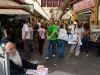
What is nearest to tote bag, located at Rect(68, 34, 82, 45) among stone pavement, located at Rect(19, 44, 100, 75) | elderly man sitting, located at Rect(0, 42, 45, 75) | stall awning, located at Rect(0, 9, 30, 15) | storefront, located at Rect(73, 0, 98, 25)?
stone pavement, located at Rect(19, 44, 100, 75)

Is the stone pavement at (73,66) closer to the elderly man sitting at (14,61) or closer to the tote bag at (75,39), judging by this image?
the tote bag at (75,39)

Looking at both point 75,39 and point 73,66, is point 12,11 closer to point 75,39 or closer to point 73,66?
point 75,39

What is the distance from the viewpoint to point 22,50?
10945 millimetres

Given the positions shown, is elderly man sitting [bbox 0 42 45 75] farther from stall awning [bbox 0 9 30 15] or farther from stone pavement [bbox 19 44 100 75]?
stall awning [bbox 0 9 30 15]

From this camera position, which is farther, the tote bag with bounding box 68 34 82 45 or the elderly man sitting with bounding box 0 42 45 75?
the tote bag with bounding box 68 34 82 45

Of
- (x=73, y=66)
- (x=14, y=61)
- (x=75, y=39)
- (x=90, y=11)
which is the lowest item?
(x=73, y=66)

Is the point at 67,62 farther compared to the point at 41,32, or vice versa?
the point at 41,32

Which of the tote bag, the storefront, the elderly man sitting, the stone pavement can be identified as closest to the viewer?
the elderly man sitting

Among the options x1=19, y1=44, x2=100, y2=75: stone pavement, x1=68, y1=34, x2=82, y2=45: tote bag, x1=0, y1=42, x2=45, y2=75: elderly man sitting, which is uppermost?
x1=0, y1=42, x2=45, y2=75: elderly man sitting

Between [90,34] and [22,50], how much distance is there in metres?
3.77

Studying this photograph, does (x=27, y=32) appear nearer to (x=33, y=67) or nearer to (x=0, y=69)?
(x=33, y=67)

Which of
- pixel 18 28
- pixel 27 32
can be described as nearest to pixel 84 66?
pixel 27 32

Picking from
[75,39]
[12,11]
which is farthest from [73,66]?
[12,11]

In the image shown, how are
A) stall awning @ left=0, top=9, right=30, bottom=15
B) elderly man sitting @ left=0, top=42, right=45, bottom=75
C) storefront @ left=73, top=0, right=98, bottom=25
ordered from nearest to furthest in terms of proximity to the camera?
elderly man sitting @ left=0, top=42, right=45, bottom=75
stall awning @ left=0, top=9, right=30, bottom=15
storefront @ left=73, top=0, right=98, bottom=25
